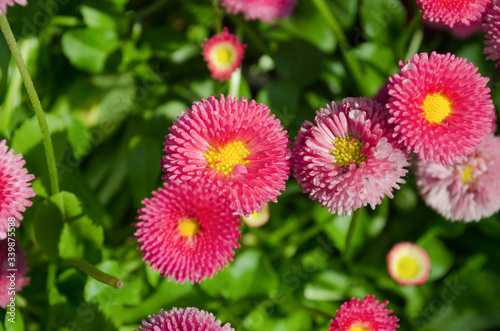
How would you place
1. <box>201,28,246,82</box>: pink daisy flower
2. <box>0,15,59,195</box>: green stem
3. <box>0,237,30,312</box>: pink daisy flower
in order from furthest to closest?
<box>201,28,246,82</box>: pink daisy flower < <box>0,237,30,312</box>: pink daisy flower < <box>0,15,59,195</box>: green stem

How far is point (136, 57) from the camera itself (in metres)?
1.31

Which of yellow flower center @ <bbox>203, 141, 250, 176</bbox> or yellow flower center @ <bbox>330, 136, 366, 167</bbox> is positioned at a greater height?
yellow flower center @ <bbox>203, 141, 250, 176</bbox>

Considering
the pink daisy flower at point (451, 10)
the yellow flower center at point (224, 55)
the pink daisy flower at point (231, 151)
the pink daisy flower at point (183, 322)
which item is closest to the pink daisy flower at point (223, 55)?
the yellow flower center at point (224, 55)

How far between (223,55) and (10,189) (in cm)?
54

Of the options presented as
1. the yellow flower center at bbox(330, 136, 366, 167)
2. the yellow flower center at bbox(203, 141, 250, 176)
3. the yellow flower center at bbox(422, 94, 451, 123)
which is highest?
the yellow flower center at bbox(422, 94, 451, 123)

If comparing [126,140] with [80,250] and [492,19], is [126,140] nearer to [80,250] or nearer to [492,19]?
[80,250]

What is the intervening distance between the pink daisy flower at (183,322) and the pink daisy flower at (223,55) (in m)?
0.53

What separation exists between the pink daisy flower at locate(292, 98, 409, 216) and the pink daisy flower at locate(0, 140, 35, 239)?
0.46 metres

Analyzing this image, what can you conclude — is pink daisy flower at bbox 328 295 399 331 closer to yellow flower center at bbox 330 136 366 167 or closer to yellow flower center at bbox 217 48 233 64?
yellow flower center at bbox 330 136 366 167

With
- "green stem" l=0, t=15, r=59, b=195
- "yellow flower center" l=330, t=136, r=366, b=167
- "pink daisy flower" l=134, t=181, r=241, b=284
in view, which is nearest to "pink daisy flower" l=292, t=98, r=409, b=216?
"yellow flower center" l=330, t=136, r=366, b=167

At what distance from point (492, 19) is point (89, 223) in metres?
0.85

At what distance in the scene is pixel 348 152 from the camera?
0.78m

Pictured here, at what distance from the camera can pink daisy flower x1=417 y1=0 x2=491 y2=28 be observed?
0.82 meters

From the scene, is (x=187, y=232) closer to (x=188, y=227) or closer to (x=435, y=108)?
(x=188, y=227)
